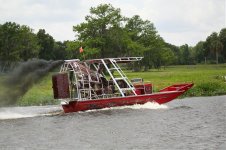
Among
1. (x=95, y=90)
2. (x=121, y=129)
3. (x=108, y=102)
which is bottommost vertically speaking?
(x=121, y=129)

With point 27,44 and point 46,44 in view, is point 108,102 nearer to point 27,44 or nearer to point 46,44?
point 27,44

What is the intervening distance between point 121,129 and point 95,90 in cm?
1193

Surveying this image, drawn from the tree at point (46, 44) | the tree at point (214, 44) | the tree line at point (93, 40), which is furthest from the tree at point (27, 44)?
the tree at point (214, 44)

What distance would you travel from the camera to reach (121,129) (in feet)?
107

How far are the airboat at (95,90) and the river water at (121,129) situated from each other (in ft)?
2.43

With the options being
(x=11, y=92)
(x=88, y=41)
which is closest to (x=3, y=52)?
(x=88, y=41)

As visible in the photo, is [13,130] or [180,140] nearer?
[180,140]

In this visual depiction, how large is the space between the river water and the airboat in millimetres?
741

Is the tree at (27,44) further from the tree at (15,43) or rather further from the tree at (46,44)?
the tree at (46,44)

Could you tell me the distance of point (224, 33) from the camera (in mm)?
180875

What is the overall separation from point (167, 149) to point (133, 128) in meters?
7.49

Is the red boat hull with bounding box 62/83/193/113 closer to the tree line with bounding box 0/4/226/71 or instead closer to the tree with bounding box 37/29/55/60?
the tree line with bounding box 0/4/226/71

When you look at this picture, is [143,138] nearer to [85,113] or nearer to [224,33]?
[85,113]

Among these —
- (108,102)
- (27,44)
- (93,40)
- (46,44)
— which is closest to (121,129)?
(108,102)
